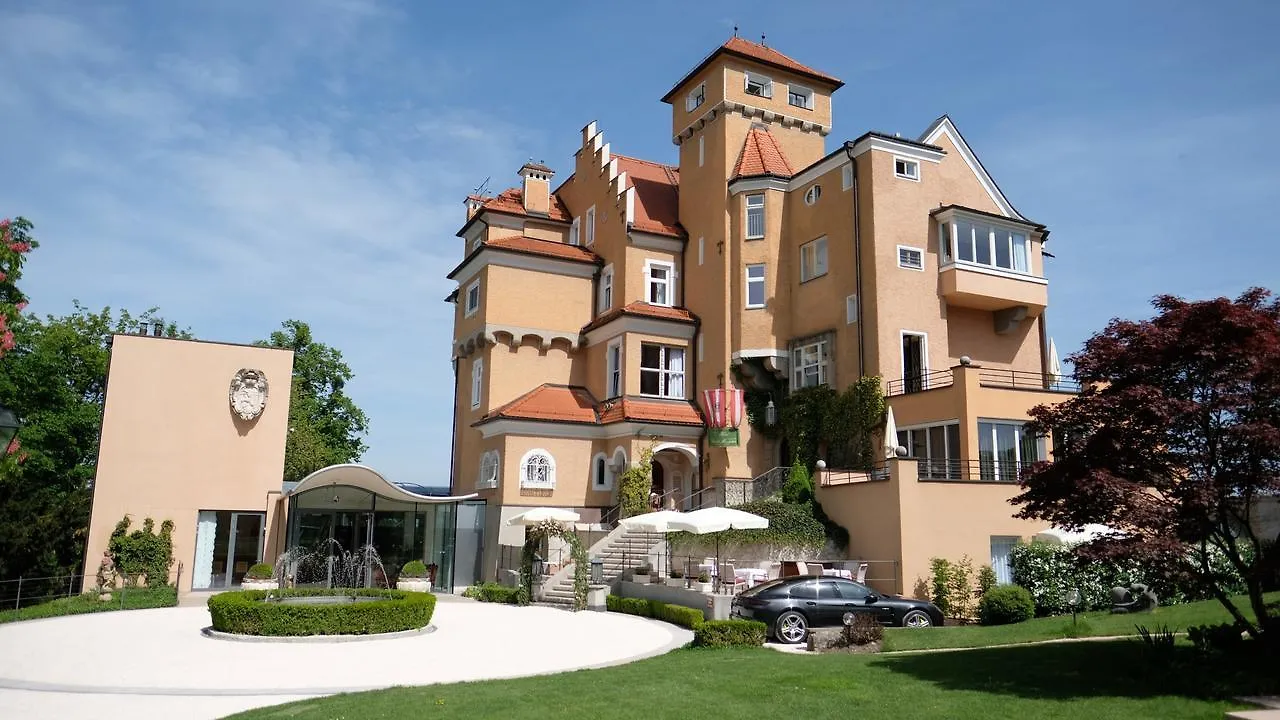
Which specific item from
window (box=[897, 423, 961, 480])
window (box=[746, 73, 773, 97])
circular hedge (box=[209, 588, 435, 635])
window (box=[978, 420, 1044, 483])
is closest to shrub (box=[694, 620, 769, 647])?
circular hedge (box=[209, 588, 435, 635])

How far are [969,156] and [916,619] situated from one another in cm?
1887

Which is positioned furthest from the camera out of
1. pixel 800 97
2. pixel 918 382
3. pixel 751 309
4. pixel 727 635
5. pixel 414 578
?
pixel 800 97

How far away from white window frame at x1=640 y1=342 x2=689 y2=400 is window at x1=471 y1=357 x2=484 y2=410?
265 inches

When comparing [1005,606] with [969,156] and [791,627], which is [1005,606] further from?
[969,156]

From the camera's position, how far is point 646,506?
31.8 m

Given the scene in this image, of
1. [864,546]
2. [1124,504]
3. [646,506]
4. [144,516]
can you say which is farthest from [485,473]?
[1124,504]

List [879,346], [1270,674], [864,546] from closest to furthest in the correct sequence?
[1270,674] < [864,546] < [879,346]

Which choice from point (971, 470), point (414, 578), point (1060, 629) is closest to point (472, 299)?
point (414, 578)

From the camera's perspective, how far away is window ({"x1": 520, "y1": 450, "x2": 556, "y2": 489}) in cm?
3306

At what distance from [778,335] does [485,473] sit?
12.3m

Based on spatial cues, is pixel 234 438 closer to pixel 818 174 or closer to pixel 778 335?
pixel 778 335

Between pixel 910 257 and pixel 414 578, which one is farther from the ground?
pixel 910 257

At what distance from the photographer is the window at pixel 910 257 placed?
2975 centimetres

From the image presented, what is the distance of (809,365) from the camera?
105 ft
